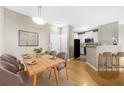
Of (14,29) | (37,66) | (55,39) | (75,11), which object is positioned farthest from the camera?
(55,39)

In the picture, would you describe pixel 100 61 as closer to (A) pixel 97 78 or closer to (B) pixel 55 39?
(A) pixel 97 78

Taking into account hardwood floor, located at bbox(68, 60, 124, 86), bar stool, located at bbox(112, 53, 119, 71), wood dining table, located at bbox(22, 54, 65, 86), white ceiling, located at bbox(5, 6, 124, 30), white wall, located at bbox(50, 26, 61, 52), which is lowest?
hardwood floor, located at bbox(68, 60, 124, 86)

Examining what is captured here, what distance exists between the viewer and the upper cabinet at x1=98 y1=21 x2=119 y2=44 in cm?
656

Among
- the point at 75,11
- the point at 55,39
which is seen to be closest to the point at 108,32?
the point at 55,39

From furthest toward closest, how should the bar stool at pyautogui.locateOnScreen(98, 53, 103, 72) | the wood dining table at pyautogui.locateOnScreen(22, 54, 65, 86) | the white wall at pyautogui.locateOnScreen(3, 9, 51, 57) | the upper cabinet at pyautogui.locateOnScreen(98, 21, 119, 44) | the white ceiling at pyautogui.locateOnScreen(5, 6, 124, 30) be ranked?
1. the upper cabinet at pyautogui.locateOnScreen(98, 21, 119, 44)
2. the bar stool at pyautogui.locateOnScreen(98, 53, 103, 72)
3. the white wall at pyautogui.locateOnScreen(3, 9, 51, 57)
4. the white ceiling at pyautogui.locateOnScreen(5, 6, 124, 30)
5. the wood dining table at pyautogui.locateOnScreen(22, 54, 65, 86)

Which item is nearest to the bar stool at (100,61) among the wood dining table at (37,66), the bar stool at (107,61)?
the bar stool at (107,61)

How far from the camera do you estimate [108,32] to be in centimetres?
689

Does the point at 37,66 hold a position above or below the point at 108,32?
below

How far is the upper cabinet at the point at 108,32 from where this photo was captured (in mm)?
6562

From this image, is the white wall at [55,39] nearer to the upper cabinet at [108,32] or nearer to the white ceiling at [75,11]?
the white ceiling at [75,11]

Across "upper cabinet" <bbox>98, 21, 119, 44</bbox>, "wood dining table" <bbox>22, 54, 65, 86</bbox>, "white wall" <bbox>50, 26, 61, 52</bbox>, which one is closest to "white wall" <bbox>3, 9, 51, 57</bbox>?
"white wall" <bbox>50, 26, 61, 52</bbox>

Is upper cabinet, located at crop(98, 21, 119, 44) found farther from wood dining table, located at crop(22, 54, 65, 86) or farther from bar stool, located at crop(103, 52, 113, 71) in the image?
wood dining table, located at crop(22, 54, 65, 86)
